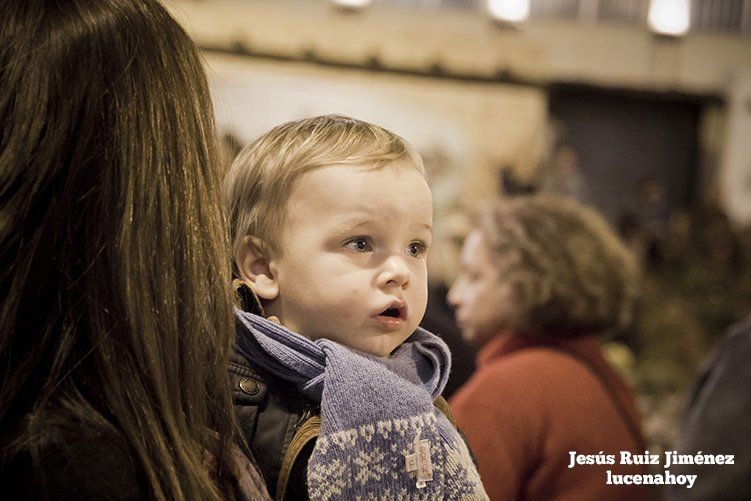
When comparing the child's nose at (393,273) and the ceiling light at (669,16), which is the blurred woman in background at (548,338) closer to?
the child's nose at (393,273)

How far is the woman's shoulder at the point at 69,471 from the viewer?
2.60 ft

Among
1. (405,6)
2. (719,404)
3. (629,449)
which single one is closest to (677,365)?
(405,6)

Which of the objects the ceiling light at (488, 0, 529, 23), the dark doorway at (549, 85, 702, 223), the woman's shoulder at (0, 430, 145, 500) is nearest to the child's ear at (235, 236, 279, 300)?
the woman's shoulder at (0, 430, 145, 500)

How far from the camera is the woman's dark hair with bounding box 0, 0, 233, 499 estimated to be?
2.82 feet

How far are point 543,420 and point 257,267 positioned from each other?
746mm

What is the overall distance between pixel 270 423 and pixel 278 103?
118 centimetres

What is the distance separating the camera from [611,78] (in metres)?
6.55

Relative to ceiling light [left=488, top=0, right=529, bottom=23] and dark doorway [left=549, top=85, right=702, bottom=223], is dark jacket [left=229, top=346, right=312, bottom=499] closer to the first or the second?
ceiling light [left=488, top=0, right=529, bottom=23]

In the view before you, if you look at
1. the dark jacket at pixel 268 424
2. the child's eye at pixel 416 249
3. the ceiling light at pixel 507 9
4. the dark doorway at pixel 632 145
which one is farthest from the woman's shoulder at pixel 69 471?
the dark doorway at pixel 632 145

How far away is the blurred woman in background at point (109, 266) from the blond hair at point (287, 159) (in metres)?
0.07

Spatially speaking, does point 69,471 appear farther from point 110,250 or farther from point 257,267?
point 257,267

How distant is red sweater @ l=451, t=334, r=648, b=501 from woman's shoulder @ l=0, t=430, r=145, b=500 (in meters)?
0.46

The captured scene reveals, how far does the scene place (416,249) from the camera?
1.04 m

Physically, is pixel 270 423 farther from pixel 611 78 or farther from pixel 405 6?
pixel 611 78
